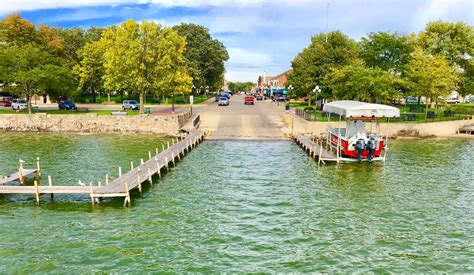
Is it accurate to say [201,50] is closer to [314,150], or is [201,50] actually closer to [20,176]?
[314,150]

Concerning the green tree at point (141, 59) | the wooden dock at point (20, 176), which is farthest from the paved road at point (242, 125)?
the wooden dock at point (20, 176)

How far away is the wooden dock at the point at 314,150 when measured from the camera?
31.6 m

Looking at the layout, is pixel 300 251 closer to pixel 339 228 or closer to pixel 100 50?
pixel 339 228

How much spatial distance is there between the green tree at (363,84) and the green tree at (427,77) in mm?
2447

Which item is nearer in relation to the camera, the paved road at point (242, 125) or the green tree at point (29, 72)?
the paved road at point (242, 125)

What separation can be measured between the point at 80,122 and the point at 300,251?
Result: 132ft

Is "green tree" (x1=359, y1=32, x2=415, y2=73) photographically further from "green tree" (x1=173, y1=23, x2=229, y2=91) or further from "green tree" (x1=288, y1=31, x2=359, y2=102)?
"green tree" (x1=173, y1=23, x2=229, y2=91)

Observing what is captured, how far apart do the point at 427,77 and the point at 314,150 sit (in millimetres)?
24424

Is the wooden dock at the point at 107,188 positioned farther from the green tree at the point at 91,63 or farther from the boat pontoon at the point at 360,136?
the green tree at the point at 91,63

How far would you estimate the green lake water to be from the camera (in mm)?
14812

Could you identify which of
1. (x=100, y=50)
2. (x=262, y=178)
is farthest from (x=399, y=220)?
(x=100, y=50)

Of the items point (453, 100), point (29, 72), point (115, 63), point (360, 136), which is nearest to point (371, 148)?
point (360, 136)

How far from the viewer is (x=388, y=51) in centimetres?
5828

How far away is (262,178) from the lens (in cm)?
2675
